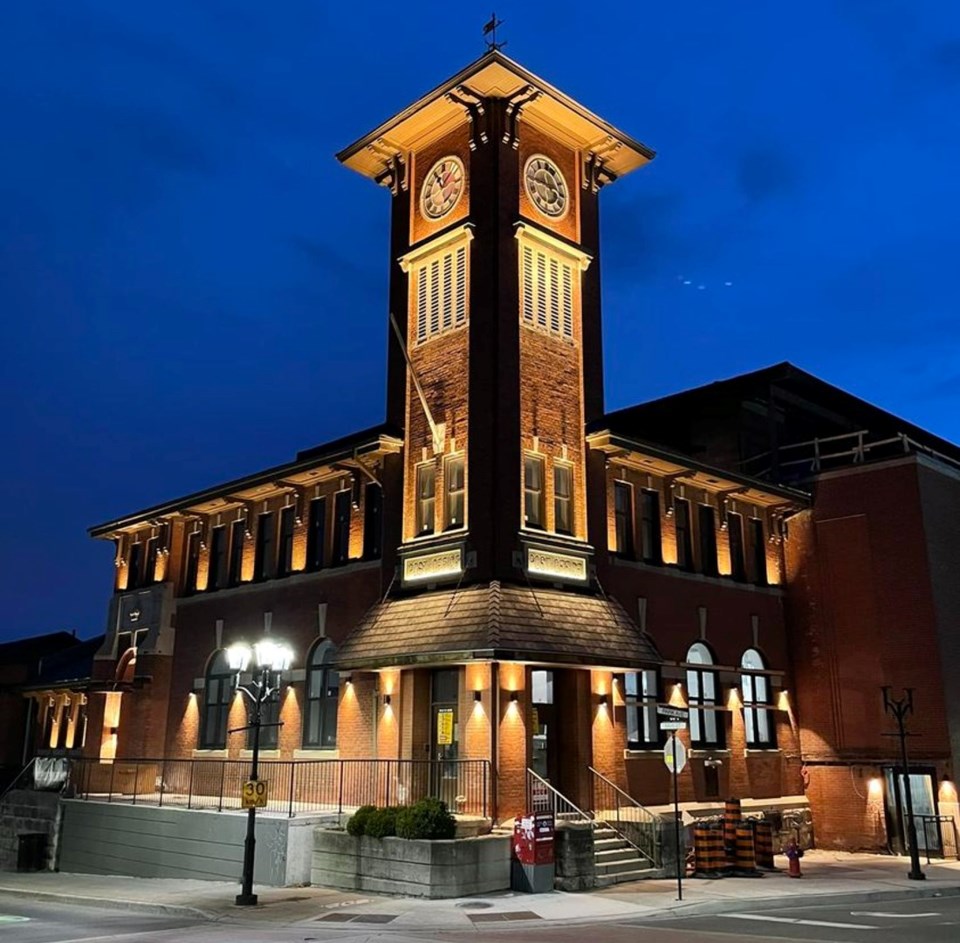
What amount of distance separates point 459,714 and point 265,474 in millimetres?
10009

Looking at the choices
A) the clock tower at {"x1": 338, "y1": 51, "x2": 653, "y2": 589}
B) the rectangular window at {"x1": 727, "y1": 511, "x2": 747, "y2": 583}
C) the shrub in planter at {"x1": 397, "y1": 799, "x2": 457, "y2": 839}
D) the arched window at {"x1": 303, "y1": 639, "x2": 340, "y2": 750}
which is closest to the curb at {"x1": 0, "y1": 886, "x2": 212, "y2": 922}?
the shrub in planter at {"x1": 397, "y1": 799, "x2": 457, "y2": 839}

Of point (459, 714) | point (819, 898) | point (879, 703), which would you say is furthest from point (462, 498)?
point (879, 703)

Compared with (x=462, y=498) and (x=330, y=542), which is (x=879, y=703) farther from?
(x=330, y=542)

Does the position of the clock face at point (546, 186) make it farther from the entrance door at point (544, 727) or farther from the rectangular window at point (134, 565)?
Answer: the rectangular window at point (134, 565)

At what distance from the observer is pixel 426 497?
81.8 feet

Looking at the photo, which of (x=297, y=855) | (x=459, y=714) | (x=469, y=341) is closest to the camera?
(x=297, y=855)

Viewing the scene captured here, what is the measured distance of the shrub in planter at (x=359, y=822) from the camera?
791 inches

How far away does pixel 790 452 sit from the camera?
3809 cm

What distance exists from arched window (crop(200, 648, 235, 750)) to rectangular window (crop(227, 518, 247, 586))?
224 centimetres

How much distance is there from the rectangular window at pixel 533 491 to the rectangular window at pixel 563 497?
49cm

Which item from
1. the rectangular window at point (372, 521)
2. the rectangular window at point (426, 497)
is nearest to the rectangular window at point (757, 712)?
the rectangular window at point (426, 497)

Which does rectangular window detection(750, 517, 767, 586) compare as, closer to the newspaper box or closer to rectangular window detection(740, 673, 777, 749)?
rectangular window detection(740, 673, 777, 749)

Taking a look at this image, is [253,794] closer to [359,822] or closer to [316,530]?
[359,822]

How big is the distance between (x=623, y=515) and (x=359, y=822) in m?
11.2
